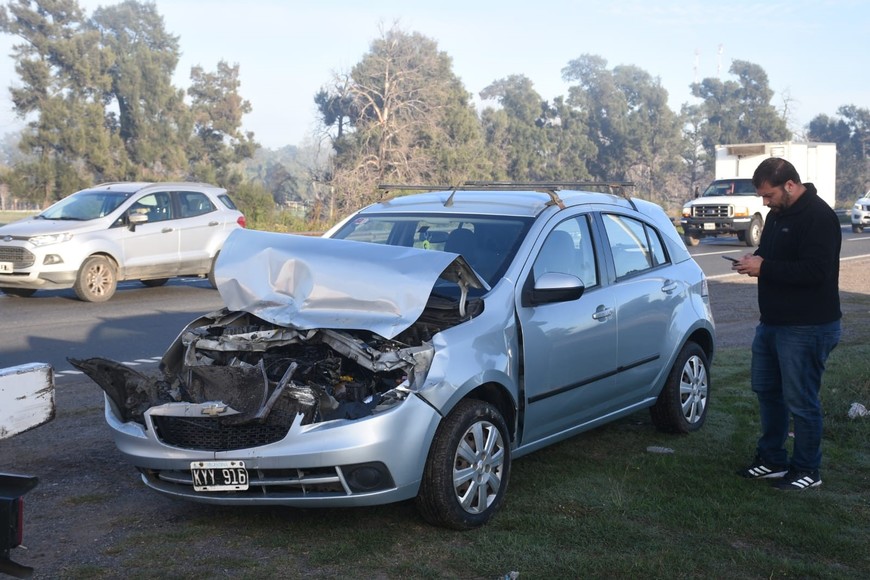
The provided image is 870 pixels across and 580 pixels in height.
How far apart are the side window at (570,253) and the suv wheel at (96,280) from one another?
1065cm

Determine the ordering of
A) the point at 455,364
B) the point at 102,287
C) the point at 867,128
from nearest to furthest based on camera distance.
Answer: the point at 455,364, the point at 102,287, the point at 867,128

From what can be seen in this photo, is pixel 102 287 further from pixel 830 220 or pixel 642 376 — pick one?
pixel 830 220

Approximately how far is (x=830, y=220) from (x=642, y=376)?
1528mm

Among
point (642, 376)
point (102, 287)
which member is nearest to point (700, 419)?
point (642, 376)

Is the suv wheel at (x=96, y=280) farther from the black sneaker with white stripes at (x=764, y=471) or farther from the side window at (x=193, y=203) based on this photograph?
the black sneaker with white stripes at (x=764, y=471)

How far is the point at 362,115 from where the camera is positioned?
4188 cm

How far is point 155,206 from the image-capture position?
1633cm

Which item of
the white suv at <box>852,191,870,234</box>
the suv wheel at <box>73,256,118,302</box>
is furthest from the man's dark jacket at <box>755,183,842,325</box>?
the white suv at <box>852,191,870,234</box>

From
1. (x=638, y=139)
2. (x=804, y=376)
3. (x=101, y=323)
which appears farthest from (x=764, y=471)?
(x=638, y=139)

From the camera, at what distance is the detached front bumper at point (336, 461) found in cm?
453

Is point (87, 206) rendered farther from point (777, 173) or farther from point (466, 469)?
point (777, 173)

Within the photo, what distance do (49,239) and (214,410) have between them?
36.8 feet

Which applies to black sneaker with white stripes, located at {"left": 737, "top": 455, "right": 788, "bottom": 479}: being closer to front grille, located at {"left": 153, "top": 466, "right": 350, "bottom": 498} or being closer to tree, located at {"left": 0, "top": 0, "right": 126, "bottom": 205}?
front grille, located at {"left": 153, "top": 466, "right": 350, "bottom": 498}

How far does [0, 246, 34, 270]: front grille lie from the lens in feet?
47.9
